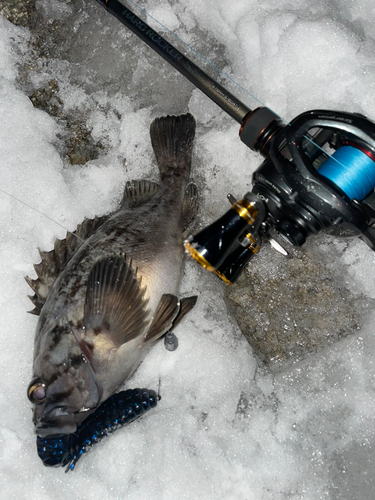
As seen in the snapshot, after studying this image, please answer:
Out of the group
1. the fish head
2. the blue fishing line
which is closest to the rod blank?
the blue fishing line

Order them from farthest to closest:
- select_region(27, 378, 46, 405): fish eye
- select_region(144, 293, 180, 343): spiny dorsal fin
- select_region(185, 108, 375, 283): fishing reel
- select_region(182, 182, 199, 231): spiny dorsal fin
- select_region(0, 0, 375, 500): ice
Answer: select_region(182, 182, 199, 231): spiny dorsal fin
select_region(0, 0, 375, 500): ice
select_region(144, 293, 180, 343): spiny dorsal fin
select_region(27, 378, 46, 405): fish eye
select_region(185, 108, 375, 283): fishing reel

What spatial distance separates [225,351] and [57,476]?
1201 mm

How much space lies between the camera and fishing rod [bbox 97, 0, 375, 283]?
1.57 metres

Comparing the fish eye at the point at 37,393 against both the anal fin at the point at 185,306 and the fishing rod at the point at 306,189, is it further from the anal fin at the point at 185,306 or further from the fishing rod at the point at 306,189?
the fishing rod at the point at 306,189

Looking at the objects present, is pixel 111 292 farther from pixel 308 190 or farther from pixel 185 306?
pixel 308 190

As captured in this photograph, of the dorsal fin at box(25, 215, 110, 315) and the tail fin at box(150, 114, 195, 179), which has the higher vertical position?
the tail fin at box(150, 114, 195, 179)

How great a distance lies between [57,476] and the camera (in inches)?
90.4

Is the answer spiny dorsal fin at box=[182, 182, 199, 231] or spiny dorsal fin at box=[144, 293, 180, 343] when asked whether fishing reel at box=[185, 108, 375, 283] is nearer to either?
spiny dorsal fin at box=[144, 293, 180, 343]

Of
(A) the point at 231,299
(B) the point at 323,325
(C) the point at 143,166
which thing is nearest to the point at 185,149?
(C) the point at 143,166

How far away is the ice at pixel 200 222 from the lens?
2264mm

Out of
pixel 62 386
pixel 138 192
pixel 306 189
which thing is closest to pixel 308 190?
pixel 306 189

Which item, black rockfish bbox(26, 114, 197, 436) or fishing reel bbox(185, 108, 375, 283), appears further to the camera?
black rockfish bbox(26, 114, 197, 436)

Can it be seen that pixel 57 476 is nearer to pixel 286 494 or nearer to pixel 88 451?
pixel 88 451

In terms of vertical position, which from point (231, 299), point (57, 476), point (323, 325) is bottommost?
point (57, 476)
